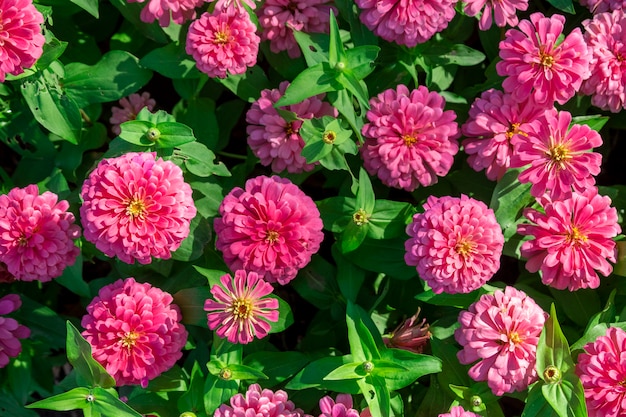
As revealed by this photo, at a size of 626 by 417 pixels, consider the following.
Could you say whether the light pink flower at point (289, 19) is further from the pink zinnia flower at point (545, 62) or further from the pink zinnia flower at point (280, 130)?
the pink zinnia flower at point (545, 62)

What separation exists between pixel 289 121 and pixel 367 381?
682mm

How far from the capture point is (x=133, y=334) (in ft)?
5.42

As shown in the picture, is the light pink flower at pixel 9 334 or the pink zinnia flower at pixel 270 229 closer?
the pink zinnia flower at pixel 270 229

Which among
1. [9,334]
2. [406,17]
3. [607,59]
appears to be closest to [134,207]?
[9,334]

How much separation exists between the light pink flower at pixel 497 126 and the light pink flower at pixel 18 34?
1.09m

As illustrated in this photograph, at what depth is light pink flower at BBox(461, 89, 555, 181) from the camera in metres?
1.76

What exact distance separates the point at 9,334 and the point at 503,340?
1.24 metres

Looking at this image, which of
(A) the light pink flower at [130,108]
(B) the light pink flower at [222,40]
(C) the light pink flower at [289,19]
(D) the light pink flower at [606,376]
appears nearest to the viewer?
(D) the light pink flower at [606,376]

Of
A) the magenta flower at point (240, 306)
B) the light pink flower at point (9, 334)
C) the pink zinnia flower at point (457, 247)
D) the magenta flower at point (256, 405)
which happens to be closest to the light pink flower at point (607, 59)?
the pink zinnia flower at point (457, 247)

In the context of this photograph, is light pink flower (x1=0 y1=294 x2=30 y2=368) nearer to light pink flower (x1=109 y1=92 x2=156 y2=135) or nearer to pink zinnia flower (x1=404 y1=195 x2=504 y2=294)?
light pink flower (x1=109 y1=92 x2=156 y2=135)

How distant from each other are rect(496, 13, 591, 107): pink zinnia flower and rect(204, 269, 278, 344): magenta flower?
0.79 metres

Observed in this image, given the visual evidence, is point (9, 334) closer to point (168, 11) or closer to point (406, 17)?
point (168, 11)

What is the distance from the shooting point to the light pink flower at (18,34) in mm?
1653

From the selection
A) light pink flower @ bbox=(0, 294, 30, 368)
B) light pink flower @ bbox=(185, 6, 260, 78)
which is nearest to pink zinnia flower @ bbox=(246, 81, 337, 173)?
light pink flower @ bbox=(185, 6, 260, 78)
